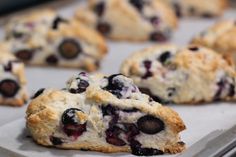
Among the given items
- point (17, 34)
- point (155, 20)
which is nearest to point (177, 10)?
point (155, 20)

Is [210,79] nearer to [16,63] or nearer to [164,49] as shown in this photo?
[164,49]

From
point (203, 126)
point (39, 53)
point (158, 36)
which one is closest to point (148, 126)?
point (203, 126)

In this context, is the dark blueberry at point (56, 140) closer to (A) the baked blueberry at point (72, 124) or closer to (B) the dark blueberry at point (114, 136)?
(A) the baked blueberry at point (72, 124)

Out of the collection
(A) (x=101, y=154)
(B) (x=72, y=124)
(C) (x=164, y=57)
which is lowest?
(A) (x=101, y=154)

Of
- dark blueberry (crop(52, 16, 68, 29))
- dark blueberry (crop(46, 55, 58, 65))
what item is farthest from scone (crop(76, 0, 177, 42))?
dark blueberry (crop(46, 55, 58, 65))

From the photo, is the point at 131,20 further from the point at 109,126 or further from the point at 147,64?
the point at 109,126

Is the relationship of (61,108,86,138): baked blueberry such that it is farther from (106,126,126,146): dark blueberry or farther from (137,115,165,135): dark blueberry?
(137,115,165,135): dark blueberry
